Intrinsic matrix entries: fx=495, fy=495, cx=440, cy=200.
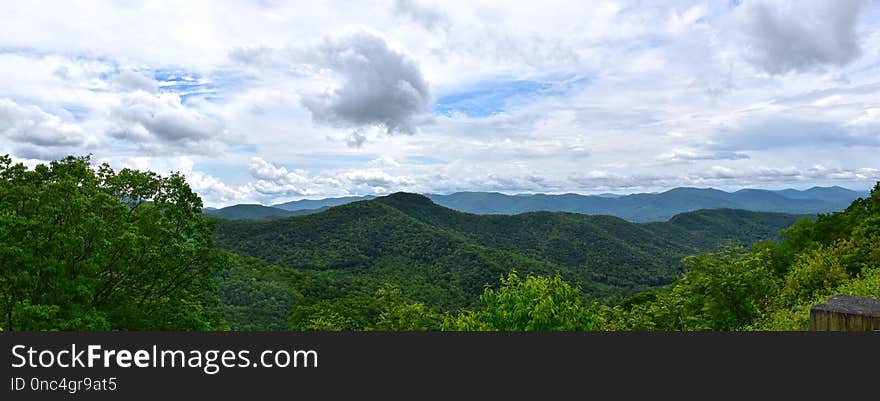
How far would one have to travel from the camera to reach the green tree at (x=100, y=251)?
16.6 meters

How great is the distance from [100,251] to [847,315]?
2046 centimetres

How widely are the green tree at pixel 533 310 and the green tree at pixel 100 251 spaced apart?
13176 mm

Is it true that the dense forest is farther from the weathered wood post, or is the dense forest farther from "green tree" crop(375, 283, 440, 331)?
the weathered wood post

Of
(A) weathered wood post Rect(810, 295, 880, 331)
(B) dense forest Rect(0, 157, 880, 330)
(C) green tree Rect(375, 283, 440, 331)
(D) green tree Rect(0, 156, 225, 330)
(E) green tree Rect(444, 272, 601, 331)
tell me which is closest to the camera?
(A) weathered wood post Rect(810, 295, 880, 331)

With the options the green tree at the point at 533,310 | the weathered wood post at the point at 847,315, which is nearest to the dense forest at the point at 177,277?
the green tree at the point at 533,310

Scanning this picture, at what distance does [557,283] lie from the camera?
483 inches

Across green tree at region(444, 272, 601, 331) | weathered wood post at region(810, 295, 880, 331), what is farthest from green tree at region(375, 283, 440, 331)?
weathered wood post at region(810, 295, 880, 331)

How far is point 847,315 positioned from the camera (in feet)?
12.9

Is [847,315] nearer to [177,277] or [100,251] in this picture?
[100,251]

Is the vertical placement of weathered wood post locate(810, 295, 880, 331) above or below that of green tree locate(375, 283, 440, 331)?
above

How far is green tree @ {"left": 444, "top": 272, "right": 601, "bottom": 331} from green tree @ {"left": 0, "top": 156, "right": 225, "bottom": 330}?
13.2 metres

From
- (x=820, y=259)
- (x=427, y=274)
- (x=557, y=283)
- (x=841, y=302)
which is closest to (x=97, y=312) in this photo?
(x=557, y=283)

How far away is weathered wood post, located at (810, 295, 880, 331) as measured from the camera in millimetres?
3814

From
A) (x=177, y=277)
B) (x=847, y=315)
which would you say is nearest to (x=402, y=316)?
(x=177, y=277)
